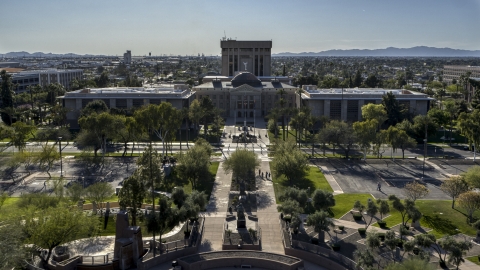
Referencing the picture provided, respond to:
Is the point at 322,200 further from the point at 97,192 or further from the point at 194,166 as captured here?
the point at 97,192

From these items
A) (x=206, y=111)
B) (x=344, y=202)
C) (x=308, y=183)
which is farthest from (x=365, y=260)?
(x=206, y=111)

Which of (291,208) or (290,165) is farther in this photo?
(290,165)

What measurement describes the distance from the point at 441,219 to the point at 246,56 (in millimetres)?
119764

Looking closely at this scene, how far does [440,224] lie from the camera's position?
45.7 meters

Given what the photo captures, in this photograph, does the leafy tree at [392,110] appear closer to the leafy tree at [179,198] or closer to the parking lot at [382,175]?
the parking lot at [382,175]

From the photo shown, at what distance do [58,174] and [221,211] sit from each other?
29.8m

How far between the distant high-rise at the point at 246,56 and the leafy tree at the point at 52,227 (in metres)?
124

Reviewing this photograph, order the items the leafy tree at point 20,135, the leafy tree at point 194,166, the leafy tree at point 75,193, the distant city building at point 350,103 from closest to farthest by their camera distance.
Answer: the leafy tree at point 75,193 → the leafy tree at point 194,166 → the leafy tree at point 20,135 → the distant city building at point 350,103

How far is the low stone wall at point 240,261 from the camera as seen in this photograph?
36.8 metres

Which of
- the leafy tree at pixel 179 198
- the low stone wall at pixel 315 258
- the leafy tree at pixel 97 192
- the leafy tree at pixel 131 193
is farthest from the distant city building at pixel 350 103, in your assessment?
the leafy tree at pixel 131 193

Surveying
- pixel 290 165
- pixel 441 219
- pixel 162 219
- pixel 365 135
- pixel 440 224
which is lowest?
pixel 440 224

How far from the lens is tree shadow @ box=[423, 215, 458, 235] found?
44.2 m

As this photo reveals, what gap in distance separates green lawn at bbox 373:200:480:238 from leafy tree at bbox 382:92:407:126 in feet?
163

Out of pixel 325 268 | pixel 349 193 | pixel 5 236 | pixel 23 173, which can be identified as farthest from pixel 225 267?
pixel 23 173
